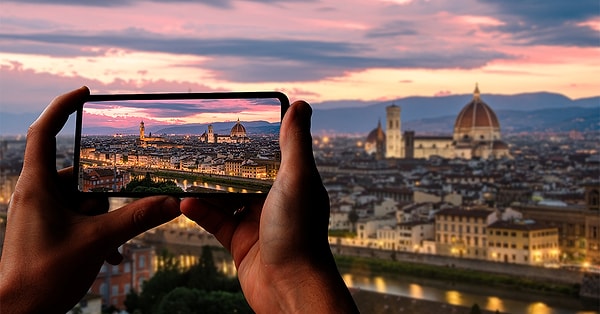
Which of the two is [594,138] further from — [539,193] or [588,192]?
[588,192]

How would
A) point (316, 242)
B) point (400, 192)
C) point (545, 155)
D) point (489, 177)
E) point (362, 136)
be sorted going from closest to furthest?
1. point (316, 242)
2. point (400, 192)
3. point (489, 177)
4. point (545, 155)
5. point (362, 136)

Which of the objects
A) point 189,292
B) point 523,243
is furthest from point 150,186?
point 523,243

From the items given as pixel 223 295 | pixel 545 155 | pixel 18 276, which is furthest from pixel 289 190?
pixel 545 155

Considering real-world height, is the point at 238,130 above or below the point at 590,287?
above

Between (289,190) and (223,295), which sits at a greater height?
(289,190)

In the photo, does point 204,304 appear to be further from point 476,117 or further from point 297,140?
point 476,117

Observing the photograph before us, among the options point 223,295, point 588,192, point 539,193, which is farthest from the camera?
point 539,193

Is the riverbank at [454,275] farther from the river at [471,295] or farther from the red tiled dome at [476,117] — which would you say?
the red tiled dome at [476,117]

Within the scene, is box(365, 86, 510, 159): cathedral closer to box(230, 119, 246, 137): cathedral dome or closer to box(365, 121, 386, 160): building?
box(365, 121, 386, 160): building
